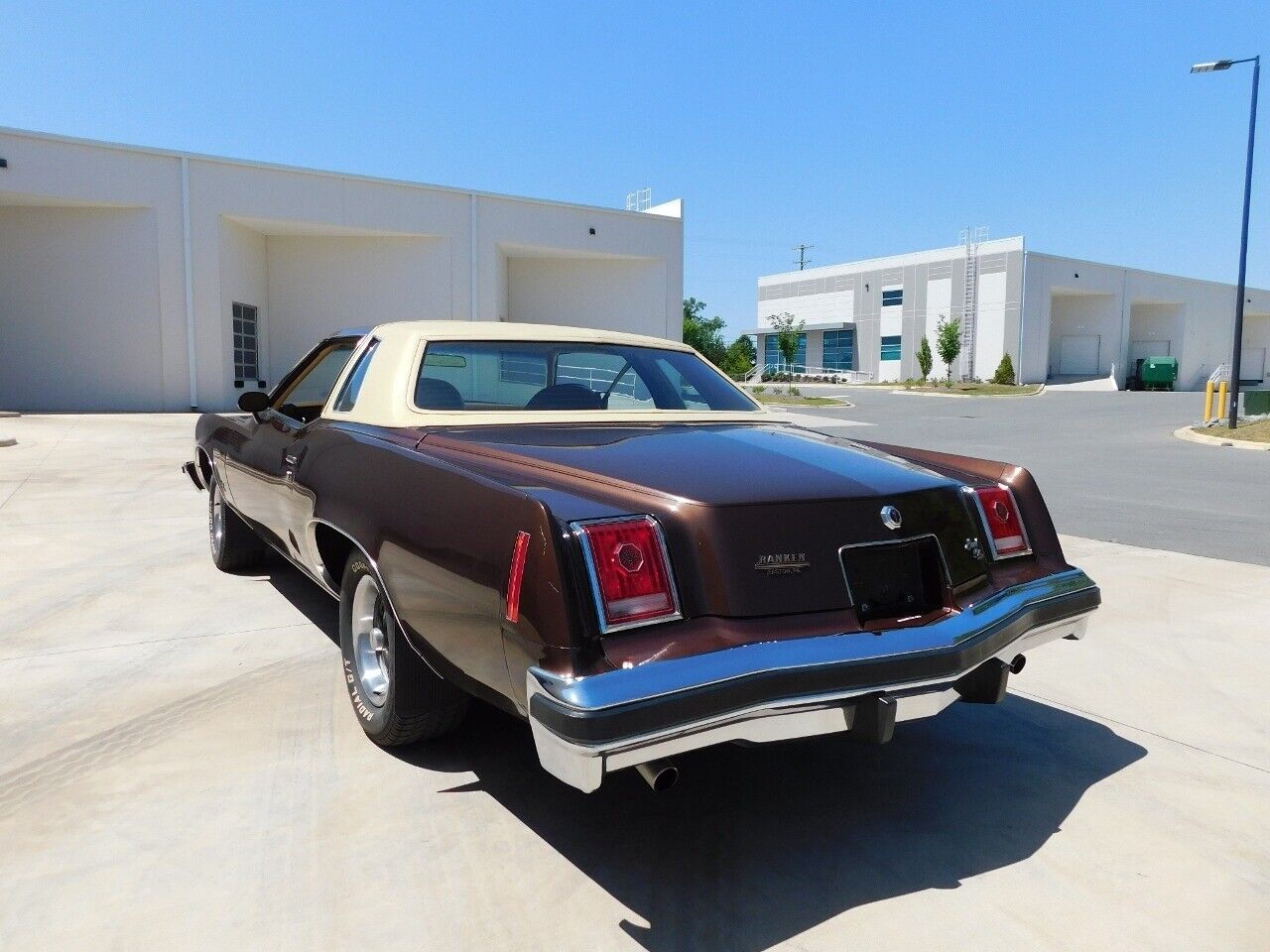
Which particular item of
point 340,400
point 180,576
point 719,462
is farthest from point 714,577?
point 180,576

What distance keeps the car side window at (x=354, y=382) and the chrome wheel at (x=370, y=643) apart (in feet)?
2.69

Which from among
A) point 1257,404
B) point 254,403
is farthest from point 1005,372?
point 254,403

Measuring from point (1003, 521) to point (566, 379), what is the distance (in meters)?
1.77

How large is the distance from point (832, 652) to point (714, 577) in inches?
13.4

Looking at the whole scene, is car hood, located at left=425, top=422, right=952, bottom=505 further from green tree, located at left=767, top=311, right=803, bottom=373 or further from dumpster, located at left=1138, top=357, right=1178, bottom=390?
dumpster, located at left=1138, top=357, right=1178, bottom=390

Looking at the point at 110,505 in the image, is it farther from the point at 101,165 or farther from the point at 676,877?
the point at 101,165

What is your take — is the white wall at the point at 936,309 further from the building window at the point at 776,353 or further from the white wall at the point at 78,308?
the white wall at the point at 78,308

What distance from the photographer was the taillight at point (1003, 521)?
9.98ft

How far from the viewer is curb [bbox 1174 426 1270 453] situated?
17172mm

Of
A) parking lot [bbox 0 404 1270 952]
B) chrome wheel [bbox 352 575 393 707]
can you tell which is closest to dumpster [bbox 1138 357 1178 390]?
parking lot [bbox 0 404 1270 952]

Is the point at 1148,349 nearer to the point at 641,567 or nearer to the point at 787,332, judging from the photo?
the point at 787,332

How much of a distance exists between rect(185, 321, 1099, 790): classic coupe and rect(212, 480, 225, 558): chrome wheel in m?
2.22

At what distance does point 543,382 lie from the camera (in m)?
3.85

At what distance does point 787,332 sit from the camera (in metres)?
58.2
